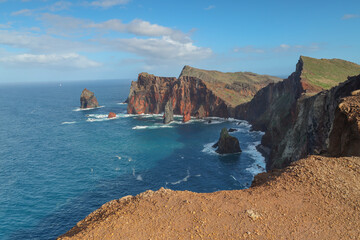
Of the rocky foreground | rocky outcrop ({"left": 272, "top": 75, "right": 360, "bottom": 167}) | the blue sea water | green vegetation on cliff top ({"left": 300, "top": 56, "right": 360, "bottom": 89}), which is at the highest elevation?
green vegetation on cliff top ({"left": 300, "top": 56, "right": 360, "bottom": 89})

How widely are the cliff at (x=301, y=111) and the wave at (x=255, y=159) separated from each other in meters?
3.11

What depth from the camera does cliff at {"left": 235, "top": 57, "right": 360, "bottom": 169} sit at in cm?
3600

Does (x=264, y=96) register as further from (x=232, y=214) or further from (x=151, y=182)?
(x=232, y=214)

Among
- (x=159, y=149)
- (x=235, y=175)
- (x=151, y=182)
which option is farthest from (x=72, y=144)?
(x=235, y=175)

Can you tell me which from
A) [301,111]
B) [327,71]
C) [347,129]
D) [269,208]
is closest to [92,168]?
[269,208]

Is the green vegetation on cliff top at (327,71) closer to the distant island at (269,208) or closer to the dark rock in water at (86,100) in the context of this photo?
the distant island at (269,208)

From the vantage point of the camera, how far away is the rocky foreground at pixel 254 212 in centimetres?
1439

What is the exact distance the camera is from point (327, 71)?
284 feet

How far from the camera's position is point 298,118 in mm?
48812

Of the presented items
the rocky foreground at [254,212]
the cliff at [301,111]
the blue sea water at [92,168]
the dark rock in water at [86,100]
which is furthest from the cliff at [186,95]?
the rocky foreground at [254,212]

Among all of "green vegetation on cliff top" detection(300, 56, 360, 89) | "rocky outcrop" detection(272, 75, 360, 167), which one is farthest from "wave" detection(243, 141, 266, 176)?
"green vegetation on cliff top" detection(300, 56, 360, 89)

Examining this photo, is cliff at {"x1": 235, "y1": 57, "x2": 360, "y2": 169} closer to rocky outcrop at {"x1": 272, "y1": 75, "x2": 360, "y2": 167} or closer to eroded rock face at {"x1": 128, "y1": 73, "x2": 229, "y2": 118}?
rocky outcrop at {"x1": 272, "y1": 75, "x2": 360, "y2": 167}

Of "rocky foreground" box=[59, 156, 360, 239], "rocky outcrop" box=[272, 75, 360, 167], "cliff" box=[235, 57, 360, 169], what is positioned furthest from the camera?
"cliff" box=[235, 57, 360, 169]

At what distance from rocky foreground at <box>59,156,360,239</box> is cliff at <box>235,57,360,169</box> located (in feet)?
34.6
